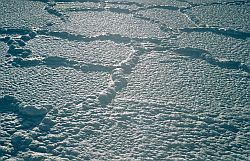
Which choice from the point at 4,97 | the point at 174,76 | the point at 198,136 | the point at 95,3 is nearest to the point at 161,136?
the point at 198,136

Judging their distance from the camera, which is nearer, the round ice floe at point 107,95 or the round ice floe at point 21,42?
the round ice floe at point 107,95

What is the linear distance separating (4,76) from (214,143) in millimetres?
1207

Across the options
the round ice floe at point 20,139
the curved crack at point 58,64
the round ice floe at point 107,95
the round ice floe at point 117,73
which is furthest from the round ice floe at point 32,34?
the round ice floe at point 20,139

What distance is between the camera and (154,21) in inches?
115

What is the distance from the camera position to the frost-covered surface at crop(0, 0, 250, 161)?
1.59 m

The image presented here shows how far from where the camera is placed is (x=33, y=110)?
1798mm

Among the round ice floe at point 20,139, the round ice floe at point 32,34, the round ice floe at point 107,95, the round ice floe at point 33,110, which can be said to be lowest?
the round ice floe at point 20,139

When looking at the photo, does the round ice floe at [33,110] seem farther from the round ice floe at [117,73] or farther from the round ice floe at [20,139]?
the round ice floe at [117,73]

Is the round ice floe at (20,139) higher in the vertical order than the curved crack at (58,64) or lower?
lower

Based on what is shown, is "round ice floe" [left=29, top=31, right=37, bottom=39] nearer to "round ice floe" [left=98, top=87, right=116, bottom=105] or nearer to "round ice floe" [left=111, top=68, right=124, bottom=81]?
"round ice floe" [left=111, top=68, right=124, bottom=81]

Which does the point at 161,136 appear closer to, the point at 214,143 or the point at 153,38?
the point at 214,143

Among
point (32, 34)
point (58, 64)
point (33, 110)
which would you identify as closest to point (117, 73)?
point (58, 64)

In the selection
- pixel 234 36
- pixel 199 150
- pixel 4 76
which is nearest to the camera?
pixel 199 150

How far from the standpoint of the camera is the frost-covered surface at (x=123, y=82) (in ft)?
5.21
